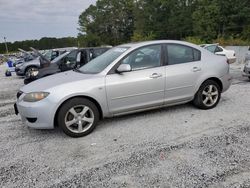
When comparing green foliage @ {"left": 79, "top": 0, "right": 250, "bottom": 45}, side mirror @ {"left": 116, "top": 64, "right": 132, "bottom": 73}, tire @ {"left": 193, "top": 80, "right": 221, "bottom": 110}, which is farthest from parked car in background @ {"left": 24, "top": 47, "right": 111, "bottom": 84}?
green foliage @ {"left": 79, "top": 0, "right": 250, "bottom": 45}

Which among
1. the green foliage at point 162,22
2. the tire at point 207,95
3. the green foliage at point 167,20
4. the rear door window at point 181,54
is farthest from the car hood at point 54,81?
the green foliage at point 167,20

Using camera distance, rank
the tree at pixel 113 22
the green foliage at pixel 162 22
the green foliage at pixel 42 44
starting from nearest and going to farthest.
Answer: the green foliage at pixel 162 22, the tree at pixel 113 22, the green foliage at pixel 42 44

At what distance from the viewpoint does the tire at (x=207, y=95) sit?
5.21 meters

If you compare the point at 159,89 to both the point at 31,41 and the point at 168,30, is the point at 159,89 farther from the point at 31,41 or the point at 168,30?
the point at 31,41

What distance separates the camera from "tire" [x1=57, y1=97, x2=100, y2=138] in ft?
13.4

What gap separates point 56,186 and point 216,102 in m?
3.84

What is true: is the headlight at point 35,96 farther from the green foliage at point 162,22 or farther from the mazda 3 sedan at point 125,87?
the green foliage at point 162,22

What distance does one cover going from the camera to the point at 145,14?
54.5m

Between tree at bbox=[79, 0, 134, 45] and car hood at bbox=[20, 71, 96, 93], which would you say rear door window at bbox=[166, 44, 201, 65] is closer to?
car hood at bbox=[20, 71, 96, 93]

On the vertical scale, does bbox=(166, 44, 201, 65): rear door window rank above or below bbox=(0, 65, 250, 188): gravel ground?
above

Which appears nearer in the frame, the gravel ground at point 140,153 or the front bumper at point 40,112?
the gravel ground at point 140,153

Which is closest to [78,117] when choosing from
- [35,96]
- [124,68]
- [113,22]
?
[35,96]

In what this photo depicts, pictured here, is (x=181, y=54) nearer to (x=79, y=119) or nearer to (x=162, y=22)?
(x=79, y=119)

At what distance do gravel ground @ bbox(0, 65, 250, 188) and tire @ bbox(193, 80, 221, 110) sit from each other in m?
0.19
